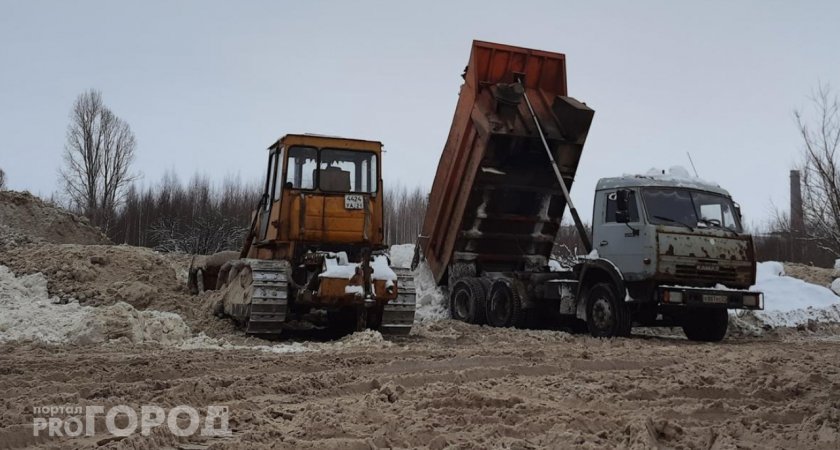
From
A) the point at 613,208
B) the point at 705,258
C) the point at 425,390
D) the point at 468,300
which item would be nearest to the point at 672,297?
the point at 705,258

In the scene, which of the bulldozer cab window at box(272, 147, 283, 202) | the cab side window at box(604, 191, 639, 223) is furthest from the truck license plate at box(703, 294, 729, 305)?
the bulldozer cab window at box(272, 147, 283, 202)

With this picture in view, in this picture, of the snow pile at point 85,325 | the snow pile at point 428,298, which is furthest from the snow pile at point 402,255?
the snow pile at point 85,325

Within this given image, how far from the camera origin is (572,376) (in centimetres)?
643

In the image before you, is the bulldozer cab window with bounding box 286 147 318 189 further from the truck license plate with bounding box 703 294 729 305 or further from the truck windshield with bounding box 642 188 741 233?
the truck license plate with bounding box 703 294 729 305

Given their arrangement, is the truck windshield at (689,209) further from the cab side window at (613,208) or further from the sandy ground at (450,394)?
the sandy ground at (450,394)

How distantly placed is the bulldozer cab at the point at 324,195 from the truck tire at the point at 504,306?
297 cm

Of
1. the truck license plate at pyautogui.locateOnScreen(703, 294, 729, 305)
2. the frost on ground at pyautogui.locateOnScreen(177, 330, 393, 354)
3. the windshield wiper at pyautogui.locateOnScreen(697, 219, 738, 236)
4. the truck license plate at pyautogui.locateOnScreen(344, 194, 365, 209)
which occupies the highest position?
the truck license plate at pyautogui.locateOnScreen(344, 194, 365, 209)

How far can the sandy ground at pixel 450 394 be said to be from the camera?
4.21 meters

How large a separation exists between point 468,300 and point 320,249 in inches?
152

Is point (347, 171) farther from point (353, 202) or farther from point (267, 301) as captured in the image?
point (267, 301)

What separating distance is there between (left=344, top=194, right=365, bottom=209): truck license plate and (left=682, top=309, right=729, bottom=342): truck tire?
5.29 meters

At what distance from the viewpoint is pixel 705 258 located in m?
10.7

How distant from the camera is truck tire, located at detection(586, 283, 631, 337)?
10.8 meters

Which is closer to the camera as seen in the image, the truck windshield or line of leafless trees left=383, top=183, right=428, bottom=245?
the truck windshield
